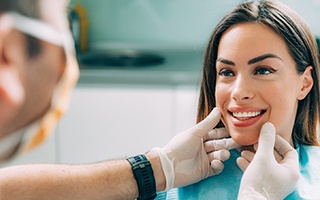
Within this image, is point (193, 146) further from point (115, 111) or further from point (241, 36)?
point (115, 111)

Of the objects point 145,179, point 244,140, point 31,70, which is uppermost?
point 31,70

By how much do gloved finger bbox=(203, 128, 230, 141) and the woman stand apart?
27 mm

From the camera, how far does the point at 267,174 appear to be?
1.25 metres

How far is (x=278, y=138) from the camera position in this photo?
137cm

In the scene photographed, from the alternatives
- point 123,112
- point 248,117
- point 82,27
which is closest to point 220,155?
Answer: point 248,117

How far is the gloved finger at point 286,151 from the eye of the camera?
1318mm

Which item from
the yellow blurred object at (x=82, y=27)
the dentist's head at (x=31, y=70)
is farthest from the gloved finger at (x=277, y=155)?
the yellow blurred object at (x=82, y=27)

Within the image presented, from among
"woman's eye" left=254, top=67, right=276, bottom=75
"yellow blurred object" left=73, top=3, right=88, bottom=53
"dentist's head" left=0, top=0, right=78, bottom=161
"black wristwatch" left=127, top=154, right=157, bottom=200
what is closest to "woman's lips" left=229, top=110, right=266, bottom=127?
"woman's eye" left=254, top=67, right=276, bottom=75

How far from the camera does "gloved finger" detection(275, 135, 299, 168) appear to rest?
4.32 ft

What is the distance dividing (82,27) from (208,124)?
1800mm

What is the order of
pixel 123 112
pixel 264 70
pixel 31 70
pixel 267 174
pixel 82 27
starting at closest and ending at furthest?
pixel 31 70 < pixel 267 174 < pixel 264 70 < pixel 123 112 < pixel 82 27

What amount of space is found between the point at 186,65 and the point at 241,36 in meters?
1.35

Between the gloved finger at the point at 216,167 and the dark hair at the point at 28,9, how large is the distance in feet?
2.93

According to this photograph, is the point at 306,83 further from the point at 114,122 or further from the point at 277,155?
the point at 114,122
